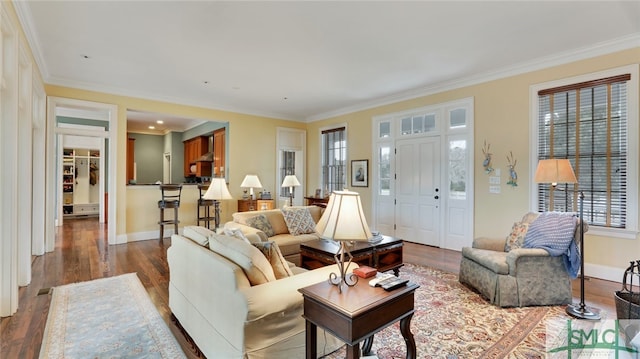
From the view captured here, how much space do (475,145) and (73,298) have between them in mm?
5606

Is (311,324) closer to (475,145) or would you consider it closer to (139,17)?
(139,17)

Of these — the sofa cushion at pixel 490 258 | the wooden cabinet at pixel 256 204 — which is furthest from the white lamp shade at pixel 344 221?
the wooden cabinet at pixel 256 204

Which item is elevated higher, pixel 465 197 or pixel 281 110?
pixel 281 110

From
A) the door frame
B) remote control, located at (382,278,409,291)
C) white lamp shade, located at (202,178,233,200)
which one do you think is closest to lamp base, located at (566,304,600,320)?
remote control, located at (382,278,409,291)

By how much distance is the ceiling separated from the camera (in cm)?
287

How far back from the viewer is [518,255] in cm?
286

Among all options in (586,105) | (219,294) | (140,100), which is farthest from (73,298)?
(586,105)

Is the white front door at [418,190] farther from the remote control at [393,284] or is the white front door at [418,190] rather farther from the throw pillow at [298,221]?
the remote control at [393,284]

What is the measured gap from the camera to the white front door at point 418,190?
5328 millimetres

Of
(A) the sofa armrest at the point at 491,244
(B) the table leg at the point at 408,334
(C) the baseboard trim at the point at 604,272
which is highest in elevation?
(A) the sofa armrest at the point at 491,244

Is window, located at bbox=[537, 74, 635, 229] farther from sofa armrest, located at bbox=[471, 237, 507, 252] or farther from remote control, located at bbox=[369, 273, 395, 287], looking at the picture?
remote control, located at bbox=[369, 273, 395, 287]

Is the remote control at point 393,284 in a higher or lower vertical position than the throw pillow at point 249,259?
lower

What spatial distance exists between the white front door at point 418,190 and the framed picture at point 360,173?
765 millimetres

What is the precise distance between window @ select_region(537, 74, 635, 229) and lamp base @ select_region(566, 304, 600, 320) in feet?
4.81
